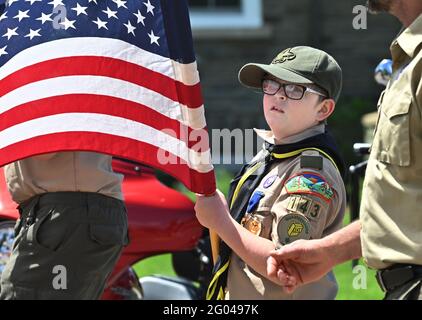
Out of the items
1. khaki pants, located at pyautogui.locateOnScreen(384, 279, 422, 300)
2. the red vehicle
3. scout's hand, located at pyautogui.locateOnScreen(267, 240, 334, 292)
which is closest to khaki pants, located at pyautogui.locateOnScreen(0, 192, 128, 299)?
scout's hand, located at pyautogui.locateOnScreen(267, 240, 334, 292)

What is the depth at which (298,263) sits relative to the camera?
370 centimetres

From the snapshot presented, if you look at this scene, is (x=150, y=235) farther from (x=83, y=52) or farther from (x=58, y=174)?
(x=83, y=52)

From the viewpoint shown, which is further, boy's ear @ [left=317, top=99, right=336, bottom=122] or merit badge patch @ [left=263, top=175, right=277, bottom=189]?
boy's ear @ [left=317, top=99, right=336, bottom=122]

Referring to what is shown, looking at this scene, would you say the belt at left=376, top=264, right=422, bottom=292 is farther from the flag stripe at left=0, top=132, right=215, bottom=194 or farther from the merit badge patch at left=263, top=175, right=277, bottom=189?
the flag stripe at left=0, top=132, right=215, bottom=194

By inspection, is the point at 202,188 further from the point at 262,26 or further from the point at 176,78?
the point at 262,26

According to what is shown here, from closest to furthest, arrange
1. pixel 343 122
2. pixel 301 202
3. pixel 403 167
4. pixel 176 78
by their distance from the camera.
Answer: pixel 403 167 < pixel 301 202 < pixel 176 78 < pixel 343 122

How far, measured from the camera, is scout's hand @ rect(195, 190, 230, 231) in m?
3.84

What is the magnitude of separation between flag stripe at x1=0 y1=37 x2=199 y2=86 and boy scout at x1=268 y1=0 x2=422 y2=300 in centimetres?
114

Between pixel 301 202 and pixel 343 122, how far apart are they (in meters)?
10.6

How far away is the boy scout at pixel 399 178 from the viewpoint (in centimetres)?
317

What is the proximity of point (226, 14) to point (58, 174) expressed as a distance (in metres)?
11.1

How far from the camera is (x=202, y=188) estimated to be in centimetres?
386

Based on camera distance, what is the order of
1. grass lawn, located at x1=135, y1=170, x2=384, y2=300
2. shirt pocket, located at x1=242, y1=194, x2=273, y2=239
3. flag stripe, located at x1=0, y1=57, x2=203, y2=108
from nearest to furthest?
shirt pocket, located at x1=242, y1=194, x2=273, y2=239 → flag stripe, located at x1=0, y1=57, x2=203, y2=108 → grass lawn, located at x1=135, y1=170, x2=384, y2=300
